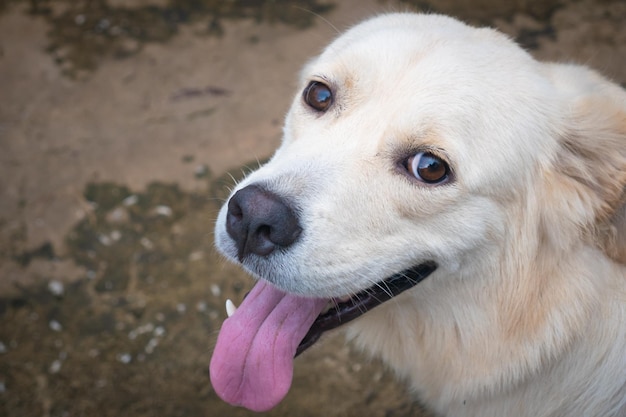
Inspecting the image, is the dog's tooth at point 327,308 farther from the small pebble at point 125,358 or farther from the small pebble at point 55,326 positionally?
the small pebble at point 55,326

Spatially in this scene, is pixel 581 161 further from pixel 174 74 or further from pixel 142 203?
pixel 174 74

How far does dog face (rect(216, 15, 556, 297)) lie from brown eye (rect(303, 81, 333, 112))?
0.09 metres

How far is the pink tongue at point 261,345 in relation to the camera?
103 inches

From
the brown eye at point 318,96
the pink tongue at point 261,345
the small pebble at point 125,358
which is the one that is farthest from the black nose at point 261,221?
the small pebble at point 125,358

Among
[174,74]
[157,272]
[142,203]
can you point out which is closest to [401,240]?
[157,272]

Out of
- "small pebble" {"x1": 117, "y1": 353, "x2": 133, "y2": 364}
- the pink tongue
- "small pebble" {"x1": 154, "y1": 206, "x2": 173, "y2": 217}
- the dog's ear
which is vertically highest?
the dog's ear

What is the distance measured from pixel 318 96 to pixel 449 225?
2.57 feet

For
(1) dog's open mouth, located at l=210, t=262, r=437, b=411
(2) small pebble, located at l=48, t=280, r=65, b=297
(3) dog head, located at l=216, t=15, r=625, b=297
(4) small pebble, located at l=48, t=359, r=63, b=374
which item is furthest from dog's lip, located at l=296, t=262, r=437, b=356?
(2) small pebble, located at l=48, t=280, r=65, b=297

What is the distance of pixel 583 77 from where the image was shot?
292 cm

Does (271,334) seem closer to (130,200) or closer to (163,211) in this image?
(163,211)

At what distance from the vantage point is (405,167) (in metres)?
2.42

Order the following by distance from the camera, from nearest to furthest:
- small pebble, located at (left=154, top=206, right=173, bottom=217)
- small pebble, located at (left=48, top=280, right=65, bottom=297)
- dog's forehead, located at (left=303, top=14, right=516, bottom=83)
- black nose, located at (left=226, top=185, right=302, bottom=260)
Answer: black nose, located at (left=226, top=185, right=302, bottom=260) < dog's forehead, located at (left=303, top=14, right=516, bottom=83) < small pebble, located at (left=48, top=280, right=65, bottom=297) < small pebble, located at (left=154, top=206, right=173, bottom=217)

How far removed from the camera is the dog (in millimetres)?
2367

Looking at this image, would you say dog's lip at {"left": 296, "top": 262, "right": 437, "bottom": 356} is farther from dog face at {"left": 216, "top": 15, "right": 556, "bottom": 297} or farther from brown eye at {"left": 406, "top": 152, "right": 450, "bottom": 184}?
brown eye at {"left": 406, "top": 152, "right": 450, "bottom": 184}
